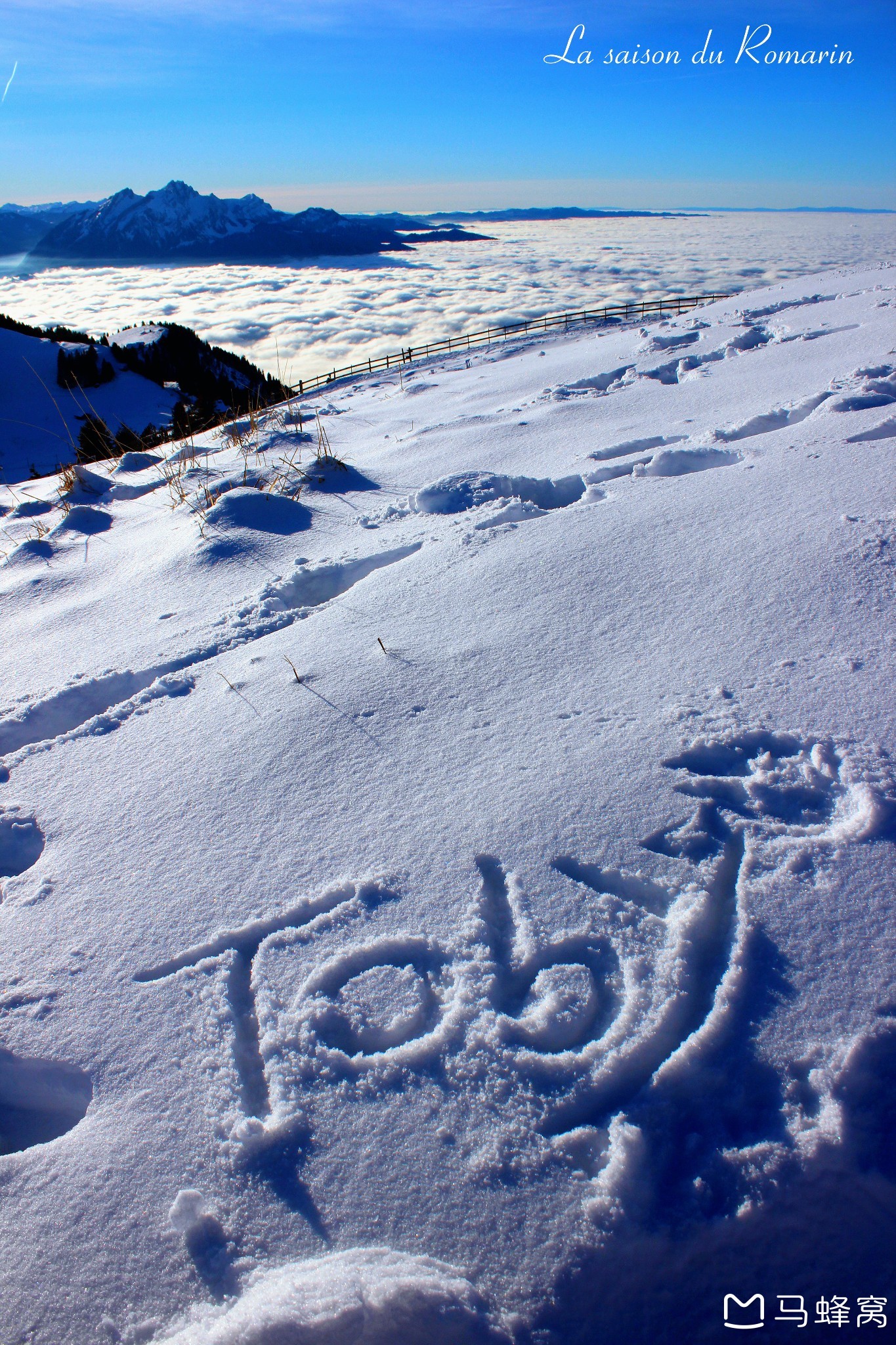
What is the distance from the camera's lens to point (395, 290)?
150 meters

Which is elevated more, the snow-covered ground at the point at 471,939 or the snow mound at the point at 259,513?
the snow mound at the point at 259,513

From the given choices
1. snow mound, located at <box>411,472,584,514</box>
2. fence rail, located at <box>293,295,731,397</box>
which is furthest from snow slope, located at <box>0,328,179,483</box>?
snow mound, located at <box>411,472,584,514</box>

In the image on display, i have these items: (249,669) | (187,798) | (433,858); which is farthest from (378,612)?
(433,858)

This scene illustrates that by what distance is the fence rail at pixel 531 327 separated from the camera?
20172mm

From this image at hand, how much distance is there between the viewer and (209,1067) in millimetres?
1668

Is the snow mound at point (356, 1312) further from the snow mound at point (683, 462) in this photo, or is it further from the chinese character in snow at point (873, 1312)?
the snow mound at point (683, 462)

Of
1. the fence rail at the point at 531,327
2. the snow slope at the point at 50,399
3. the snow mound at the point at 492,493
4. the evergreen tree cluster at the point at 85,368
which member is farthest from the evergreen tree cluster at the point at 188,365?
the snow mound at the point at 492,493

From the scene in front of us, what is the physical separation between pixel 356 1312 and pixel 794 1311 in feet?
3.00

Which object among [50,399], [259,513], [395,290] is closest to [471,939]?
[259,513]

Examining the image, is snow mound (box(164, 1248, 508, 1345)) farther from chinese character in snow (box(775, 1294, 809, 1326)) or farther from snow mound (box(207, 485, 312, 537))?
snow mound (box(207, 485, 312, 537))

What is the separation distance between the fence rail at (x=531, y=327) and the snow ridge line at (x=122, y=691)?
18.0 metres

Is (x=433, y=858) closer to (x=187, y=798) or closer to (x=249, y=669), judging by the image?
(x=187, y=798)

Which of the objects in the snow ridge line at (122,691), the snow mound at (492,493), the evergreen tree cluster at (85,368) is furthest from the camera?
the evergreen tree cluster at (85,368)

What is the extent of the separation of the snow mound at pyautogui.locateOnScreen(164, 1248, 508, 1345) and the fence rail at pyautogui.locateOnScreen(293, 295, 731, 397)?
20957 millimetres
